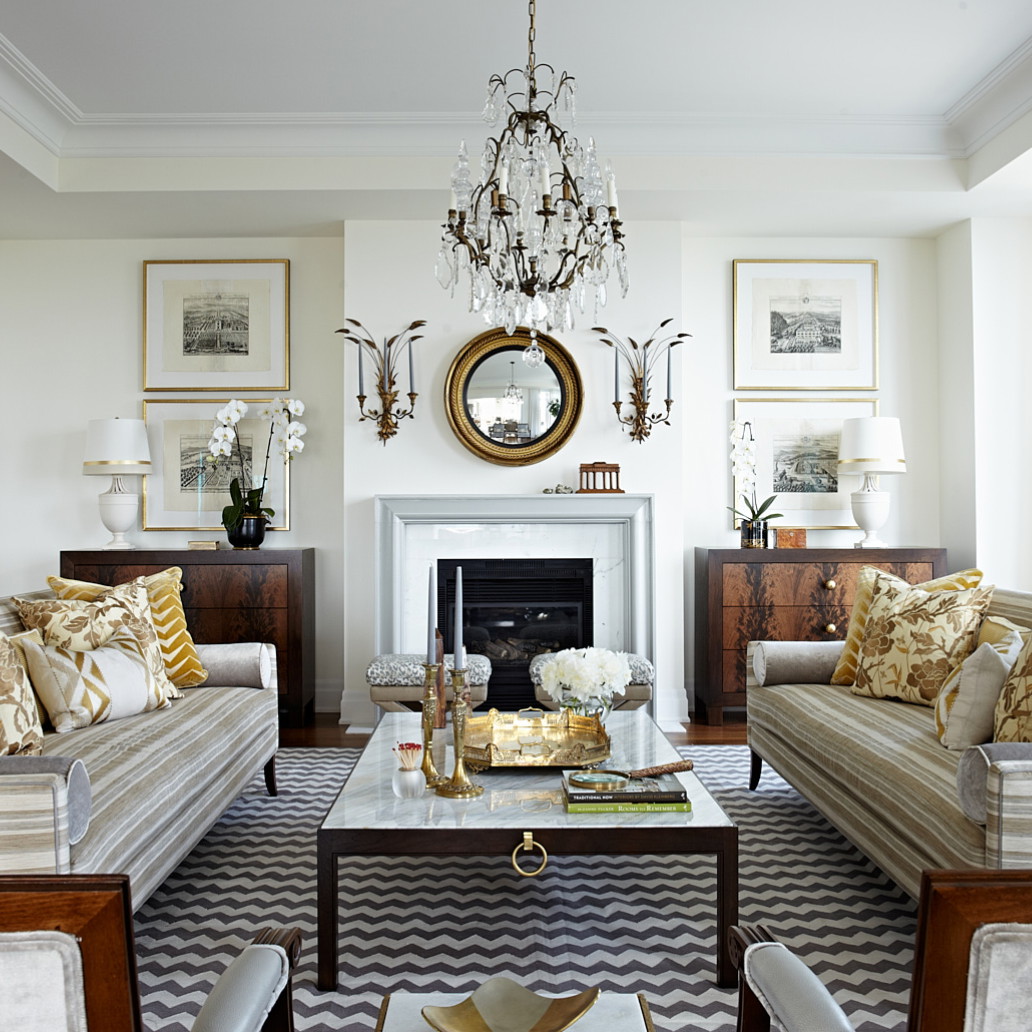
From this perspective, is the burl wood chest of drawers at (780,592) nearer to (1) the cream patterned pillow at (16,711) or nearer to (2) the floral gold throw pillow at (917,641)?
(2) the floral gold throw pillow at (917,641)

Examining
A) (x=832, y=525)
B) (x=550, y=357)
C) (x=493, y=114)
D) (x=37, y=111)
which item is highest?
(x=37, y=111)

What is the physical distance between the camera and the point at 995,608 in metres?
3.06

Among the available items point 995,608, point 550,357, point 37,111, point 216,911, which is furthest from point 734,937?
point 37,111

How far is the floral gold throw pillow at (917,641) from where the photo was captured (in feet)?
9.70

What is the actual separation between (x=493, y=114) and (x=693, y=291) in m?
2.66

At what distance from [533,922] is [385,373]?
10.1 feet

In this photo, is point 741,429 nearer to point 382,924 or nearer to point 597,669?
point 597,669

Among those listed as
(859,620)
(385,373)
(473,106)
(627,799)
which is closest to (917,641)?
(859,620)

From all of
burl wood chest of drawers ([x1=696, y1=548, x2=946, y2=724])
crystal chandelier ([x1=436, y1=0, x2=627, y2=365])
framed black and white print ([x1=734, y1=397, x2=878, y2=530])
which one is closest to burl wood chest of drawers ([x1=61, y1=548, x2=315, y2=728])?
burl wood chest of drawers ([x1=696, y1=548, x2=946, y2=724])

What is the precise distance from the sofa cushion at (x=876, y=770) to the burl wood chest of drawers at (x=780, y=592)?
126cm

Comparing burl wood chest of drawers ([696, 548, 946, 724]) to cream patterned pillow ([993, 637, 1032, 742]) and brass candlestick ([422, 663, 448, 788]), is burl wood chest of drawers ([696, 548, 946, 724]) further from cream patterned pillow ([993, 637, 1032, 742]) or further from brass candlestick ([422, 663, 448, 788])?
brass candlestick ([422, 663, 448, 788])

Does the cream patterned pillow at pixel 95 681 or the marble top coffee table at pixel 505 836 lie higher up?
the cream patterned pillow at pixel 95 681

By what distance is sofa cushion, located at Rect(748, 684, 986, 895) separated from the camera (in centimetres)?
210

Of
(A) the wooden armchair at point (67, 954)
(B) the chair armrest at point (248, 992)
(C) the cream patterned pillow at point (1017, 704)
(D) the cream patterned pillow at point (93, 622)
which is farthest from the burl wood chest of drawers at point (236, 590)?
(A) the wooden armchair at point (67, 954)
